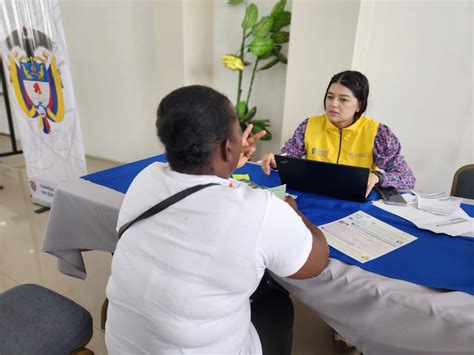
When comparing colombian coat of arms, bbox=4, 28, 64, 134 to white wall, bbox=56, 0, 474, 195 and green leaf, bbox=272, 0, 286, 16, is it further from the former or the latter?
green leaf, bbox=272, 0, 286, 16

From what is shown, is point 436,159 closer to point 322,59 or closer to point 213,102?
point 322,59

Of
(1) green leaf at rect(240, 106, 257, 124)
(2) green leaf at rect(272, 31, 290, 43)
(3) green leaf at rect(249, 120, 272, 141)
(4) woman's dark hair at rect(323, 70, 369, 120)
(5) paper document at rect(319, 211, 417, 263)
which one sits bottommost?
(3) green leaf at rect(249, 120, 272, 141)

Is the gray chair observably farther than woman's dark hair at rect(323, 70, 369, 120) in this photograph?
No

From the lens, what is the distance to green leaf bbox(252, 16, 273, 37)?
104 inches

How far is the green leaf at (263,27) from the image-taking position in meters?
2.65

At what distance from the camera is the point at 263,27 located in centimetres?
266

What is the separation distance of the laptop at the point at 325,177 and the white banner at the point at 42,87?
6.30 feet

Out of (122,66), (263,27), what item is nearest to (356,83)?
(263,27)

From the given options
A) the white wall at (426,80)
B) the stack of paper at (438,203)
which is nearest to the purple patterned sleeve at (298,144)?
the stack of paper at (438,203)

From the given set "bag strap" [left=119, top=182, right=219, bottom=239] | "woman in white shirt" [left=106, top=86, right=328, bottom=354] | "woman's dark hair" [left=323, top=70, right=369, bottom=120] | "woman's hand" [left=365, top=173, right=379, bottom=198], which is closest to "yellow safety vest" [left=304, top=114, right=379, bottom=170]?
"woman's dark hair" [left=323, top=70, right=369, bottom=120]

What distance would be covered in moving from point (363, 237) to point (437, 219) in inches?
12.8

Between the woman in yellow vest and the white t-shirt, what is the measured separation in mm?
922

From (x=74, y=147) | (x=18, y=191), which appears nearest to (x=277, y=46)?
(x=74, y=147)

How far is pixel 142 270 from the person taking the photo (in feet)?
2.27
